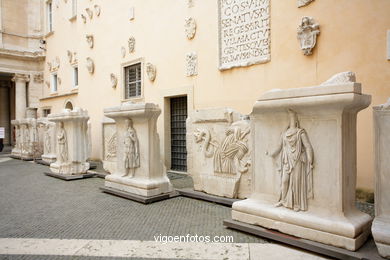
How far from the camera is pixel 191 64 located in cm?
731

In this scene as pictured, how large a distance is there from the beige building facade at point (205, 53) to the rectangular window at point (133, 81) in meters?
0.03

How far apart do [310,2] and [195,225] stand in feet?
14.3

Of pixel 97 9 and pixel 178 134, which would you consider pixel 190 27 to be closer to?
pixel 178 134

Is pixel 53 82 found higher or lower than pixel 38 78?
lower

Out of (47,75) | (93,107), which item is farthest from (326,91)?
(47,75)

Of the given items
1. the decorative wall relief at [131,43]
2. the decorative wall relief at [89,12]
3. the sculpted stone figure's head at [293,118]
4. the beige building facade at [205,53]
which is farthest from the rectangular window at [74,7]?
the sculpted stone figure's head at [293,118]

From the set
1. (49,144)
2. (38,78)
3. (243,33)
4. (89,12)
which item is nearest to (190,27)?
(243,33)

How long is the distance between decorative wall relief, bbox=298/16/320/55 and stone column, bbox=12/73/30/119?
15.6 metres

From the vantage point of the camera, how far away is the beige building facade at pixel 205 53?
4.62 meters

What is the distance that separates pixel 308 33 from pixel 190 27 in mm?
3143

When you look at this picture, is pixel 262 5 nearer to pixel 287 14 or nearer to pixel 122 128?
pixel 287 14

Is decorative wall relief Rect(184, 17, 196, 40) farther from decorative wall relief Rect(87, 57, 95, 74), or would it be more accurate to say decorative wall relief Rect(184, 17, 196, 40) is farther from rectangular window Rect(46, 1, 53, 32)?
rectangular window Rect(46, 1, 53, 32)

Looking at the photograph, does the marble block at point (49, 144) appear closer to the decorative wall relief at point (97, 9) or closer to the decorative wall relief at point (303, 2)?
the decorative wall relief at point (97, 9)

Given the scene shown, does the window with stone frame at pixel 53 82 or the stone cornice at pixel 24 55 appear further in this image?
the stone cornice at pixel 24 55
